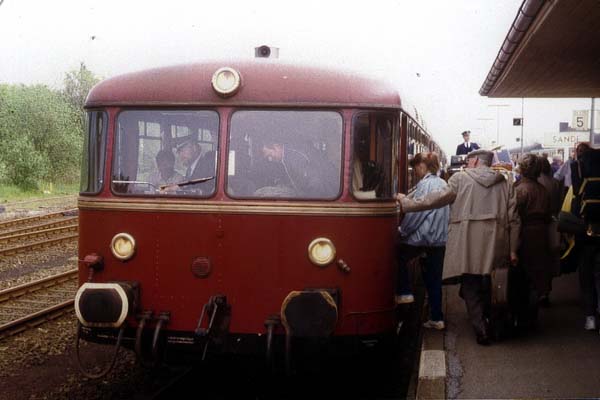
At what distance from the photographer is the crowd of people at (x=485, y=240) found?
644 centimetres

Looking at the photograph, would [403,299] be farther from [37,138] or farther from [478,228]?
[37,138]

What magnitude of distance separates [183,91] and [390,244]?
1.90 m

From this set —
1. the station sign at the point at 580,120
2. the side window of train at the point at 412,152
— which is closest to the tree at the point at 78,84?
the station sign at the point at 580,120

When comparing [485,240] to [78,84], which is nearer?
[485,240]

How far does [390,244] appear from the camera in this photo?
18.7ft

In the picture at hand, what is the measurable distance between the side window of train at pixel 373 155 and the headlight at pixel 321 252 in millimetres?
412

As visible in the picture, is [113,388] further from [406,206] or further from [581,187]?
[581,187]

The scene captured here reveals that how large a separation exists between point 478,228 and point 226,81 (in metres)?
2.51

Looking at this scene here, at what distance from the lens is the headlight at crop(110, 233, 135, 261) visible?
5.55 m

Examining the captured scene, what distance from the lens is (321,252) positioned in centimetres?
537

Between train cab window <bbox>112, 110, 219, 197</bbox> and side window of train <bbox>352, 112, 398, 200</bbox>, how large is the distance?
102 cm

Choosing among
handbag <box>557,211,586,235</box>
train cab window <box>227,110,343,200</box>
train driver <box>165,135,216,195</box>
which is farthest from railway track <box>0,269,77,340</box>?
handbag <box>557,211,586,235</box>

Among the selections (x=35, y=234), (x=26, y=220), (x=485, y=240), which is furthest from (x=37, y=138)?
(x=485, y=240)

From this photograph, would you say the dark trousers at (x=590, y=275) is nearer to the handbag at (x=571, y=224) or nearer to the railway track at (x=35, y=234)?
the handbag at (x=571, y=224)
